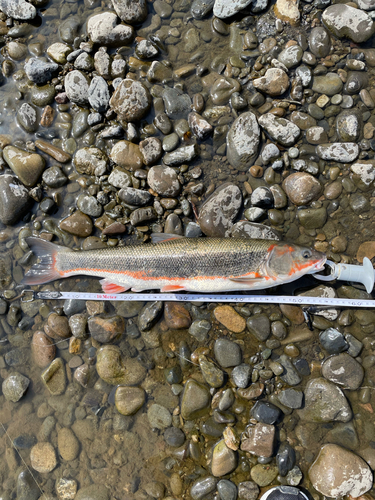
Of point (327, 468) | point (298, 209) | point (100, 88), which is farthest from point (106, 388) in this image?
point (100, 88)

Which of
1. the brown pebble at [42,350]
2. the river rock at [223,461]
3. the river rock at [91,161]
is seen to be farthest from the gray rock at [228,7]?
the river rock at [223,461]

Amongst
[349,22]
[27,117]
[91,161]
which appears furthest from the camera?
[27,117]

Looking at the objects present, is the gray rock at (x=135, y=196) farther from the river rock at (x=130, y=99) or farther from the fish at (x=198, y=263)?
the river rock at (x=130, y=99)

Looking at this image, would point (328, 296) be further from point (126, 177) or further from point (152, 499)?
point (152, 499)

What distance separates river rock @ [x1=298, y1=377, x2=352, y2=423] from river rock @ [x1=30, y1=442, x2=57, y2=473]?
3943 mm

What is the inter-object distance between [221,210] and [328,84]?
257 cm

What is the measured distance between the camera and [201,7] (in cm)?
448

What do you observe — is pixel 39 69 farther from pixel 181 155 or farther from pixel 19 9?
pixel 181 155

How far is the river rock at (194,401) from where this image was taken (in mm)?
4145

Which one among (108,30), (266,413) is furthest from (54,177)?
(266,413)

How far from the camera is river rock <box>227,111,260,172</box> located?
430cm

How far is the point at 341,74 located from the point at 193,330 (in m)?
4.65

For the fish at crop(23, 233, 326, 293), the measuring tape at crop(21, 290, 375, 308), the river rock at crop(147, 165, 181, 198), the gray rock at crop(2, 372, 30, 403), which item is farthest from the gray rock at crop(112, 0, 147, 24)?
the gray rock at crop(2, 372, 30, 403)

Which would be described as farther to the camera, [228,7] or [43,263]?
[43,263]
